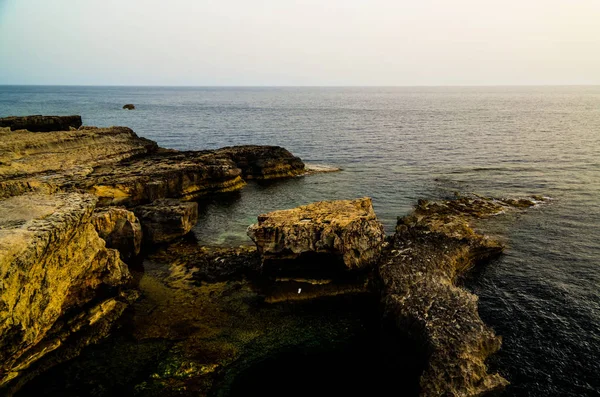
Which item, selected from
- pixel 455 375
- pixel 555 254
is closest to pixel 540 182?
pixel 555 254

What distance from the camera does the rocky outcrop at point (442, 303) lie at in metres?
13.4

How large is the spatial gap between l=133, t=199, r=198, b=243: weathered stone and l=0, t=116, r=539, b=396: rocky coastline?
8cm

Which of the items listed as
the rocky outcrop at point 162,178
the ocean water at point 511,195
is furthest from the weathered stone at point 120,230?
the rocky outcrop at point 162,178

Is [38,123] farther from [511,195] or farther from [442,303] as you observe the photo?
[511,195]

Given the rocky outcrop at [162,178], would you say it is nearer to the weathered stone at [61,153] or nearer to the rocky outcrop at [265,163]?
the weathered stone at [61,153]

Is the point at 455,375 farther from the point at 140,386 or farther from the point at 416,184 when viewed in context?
the point at 416,184

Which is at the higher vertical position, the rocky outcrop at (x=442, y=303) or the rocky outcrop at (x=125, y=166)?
the rocky outcrop at (x=125, y=166)

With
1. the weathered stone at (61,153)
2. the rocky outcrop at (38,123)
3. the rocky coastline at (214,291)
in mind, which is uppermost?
the rocky outcrop at (38,123)

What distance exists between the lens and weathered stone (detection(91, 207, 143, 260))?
2308 centimetres

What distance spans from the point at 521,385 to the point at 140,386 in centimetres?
1419

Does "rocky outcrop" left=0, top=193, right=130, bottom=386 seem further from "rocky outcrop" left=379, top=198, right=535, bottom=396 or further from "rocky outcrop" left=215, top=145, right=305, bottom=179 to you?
"rocky outcrop" left=215, top=145, right=305, bottom=179

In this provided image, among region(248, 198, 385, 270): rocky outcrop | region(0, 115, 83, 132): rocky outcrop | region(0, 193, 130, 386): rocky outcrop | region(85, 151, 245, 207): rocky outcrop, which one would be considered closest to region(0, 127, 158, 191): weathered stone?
region(85, 151, 245, 207): rocky outcrop

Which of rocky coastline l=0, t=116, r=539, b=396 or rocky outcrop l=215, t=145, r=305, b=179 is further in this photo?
rocky outcrop l=215, t=145, r=305, b=179

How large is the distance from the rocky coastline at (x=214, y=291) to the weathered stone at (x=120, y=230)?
2.9 inches
